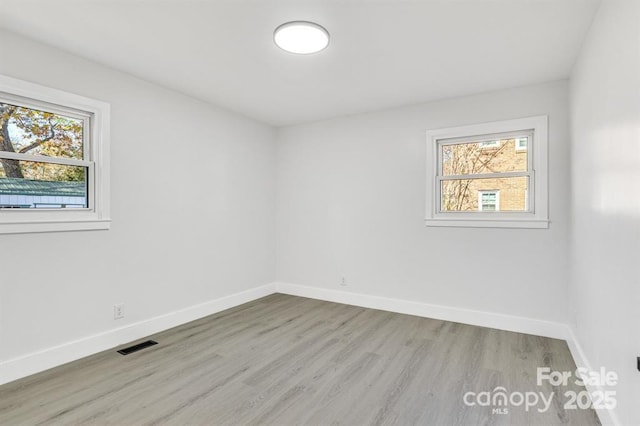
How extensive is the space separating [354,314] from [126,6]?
362 cm

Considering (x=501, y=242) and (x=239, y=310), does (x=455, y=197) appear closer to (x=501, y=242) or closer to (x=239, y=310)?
(x=501, y=242)

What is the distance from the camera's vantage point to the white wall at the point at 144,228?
95.0 inches

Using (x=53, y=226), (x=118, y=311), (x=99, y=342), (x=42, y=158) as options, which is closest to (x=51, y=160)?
(x=42, y=158)

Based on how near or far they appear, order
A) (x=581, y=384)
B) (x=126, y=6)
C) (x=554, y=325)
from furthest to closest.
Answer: (x=554, y=325), (x=581, y=384), (x=126, y=6)

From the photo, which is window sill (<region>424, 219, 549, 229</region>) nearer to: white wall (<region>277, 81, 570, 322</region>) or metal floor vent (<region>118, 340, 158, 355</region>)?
white wall (<region>277, 81, 570, 322</region>)

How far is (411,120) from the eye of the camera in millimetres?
3895

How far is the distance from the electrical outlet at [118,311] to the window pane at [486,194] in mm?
3607

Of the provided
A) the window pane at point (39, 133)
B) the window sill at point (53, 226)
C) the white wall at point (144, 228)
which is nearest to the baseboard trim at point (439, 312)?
the white wall at point (144, 228)

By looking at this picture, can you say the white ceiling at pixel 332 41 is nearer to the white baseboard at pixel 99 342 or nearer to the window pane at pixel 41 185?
the window pane at pixel 41 185

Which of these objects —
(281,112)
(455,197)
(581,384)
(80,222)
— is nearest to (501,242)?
(455,197)

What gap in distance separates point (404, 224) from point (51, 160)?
3582mm

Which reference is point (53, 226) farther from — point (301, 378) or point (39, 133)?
point (301, 378)

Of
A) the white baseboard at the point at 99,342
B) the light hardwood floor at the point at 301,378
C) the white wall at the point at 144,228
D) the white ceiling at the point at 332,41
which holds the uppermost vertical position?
the white ceiling at the point at 332,41

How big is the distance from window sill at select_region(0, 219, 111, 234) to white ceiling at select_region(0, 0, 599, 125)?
1.43 m
